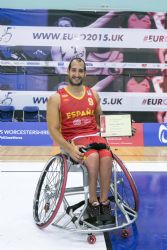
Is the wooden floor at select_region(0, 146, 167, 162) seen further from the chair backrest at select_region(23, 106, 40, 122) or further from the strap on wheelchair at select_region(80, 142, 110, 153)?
the strap on wheelchair at select_region(80, 142, 110, 153)

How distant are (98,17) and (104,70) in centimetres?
99

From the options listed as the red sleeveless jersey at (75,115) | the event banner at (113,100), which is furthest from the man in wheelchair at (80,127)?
the event banner at (113,100)

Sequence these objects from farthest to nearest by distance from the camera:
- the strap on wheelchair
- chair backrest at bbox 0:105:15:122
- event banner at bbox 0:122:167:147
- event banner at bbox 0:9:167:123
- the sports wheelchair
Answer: event banner at bbox 0:9:167:123 < chair backrest at bbox 0:105:15:122 < event banner at bbox 0:122:167:147 < the strap on wheelchair < the sports wheelchair

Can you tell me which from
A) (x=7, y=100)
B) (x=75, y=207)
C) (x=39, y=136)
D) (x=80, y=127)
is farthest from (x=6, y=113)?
(x=75, y=207)

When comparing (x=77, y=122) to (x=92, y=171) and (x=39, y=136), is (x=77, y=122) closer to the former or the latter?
(x=92, y=171)

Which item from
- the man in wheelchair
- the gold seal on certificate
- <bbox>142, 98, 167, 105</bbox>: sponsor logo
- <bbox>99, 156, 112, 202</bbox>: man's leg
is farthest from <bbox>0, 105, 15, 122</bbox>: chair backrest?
<bbox>99, 156, 112, 202</bbox>: man's leg

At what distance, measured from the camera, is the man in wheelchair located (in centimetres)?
260

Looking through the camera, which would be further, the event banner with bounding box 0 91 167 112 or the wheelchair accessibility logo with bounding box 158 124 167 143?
the event banner with bounding box 0 91 167 112

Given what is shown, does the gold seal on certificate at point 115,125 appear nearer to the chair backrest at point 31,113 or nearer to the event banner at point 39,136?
the event banner at point 39,136

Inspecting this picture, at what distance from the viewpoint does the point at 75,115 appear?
113 inches

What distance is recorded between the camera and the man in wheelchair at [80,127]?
8.53ft

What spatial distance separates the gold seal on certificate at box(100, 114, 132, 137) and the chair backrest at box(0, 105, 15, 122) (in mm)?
4640

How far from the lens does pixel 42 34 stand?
24.2ft

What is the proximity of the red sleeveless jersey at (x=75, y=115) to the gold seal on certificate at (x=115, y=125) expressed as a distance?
0.12m
